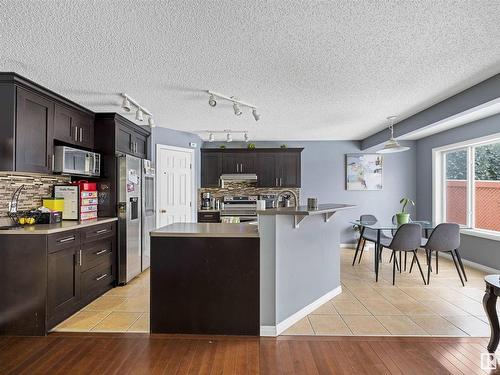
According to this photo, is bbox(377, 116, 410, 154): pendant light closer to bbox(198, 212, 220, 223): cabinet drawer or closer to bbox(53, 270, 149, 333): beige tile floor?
bbox(198, 212, 220, 223): cabinet drawer

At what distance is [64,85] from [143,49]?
134 centimetres

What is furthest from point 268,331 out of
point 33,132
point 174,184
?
point 174,184

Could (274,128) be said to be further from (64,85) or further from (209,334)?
(209,334)

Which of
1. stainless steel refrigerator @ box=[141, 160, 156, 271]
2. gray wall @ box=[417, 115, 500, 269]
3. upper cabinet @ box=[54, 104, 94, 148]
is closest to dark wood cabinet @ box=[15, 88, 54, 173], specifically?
upper cabinet @ box=[54, 104, 94, 148]

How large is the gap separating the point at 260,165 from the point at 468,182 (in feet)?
12.4

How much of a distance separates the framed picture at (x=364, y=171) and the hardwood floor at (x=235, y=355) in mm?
4353

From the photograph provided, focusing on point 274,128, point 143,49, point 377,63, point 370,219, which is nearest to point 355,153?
point 370,219

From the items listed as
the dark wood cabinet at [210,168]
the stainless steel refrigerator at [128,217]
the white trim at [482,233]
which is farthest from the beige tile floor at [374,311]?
the dark wood cabinet at [210,168]

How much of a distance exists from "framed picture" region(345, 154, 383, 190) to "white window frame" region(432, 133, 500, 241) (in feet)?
3.53

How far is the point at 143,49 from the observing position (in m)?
2.40

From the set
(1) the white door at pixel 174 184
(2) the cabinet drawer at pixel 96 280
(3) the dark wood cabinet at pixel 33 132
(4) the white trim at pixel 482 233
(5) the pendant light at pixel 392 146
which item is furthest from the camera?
(1) the white door at pixel 174 184

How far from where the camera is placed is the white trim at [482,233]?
14.6 feet

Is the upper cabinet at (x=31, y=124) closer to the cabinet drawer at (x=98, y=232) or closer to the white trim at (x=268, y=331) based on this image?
the cabinet drawer at (x=98, y=232)

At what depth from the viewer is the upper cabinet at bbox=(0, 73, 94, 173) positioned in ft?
9.12
